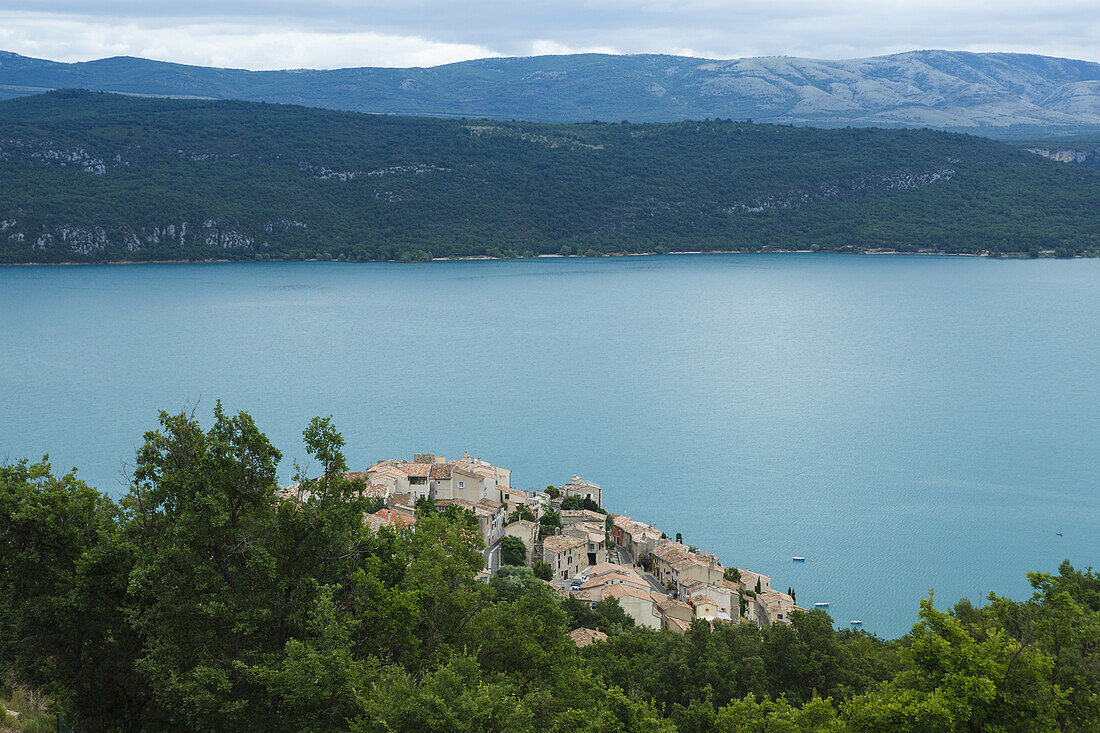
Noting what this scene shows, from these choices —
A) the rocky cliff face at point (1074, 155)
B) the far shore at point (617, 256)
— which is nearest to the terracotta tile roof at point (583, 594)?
Result: the far shore at point (617, 256)

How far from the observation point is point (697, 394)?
4575cm

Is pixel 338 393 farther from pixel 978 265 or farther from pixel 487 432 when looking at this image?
pixel 978 265

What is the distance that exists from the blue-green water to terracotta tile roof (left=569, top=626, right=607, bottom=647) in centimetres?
833

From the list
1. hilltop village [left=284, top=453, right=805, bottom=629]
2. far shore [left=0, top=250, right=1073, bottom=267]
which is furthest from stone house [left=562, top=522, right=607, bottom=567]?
far shore [left=0, top=250, right=1073, bottom=267]

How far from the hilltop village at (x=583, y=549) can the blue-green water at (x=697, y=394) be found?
275cm

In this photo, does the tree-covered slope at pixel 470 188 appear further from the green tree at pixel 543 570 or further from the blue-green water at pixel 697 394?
the green tree at pixel 543 570

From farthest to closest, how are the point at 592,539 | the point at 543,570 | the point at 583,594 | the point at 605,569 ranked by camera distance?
1. the point at 592,539
2. the point at 605,569
3. the point at 543,570
4. the point at 583,594

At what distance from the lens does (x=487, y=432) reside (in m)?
37.4

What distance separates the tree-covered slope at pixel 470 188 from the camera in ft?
338

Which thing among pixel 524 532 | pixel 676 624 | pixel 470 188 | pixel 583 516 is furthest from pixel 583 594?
pixel 470 188

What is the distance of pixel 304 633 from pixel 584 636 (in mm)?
9870

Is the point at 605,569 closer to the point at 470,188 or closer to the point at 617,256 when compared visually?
the point at 617,256

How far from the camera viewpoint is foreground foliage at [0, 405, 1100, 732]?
7.16 meters

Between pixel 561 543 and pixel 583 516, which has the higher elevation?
pixel 561 543
